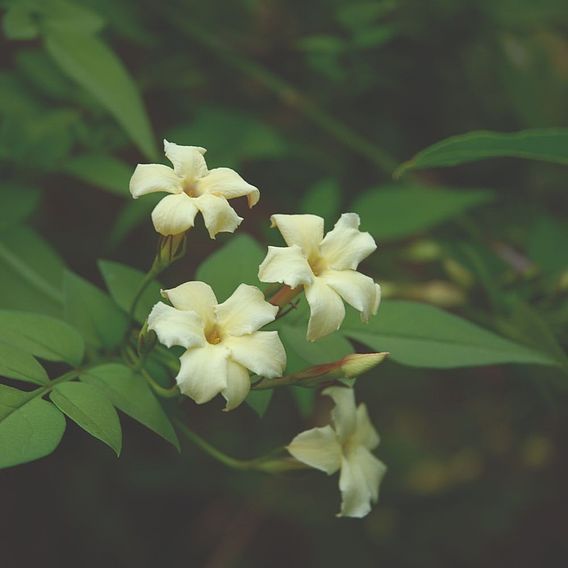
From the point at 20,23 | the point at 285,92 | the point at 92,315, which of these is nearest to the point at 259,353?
the point at 92,315

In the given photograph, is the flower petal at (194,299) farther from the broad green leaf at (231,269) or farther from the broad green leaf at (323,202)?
the broad green leaf at (323,202)

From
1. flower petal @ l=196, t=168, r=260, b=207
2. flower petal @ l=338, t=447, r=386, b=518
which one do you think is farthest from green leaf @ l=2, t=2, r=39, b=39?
flower petal @ l=338, t=447, r=386, b=518

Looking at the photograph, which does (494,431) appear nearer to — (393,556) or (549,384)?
(393,556)

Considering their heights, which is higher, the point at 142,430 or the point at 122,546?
the point at 142,430

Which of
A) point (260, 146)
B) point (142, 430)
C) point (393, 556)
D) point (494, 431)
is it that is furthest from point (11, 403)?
point (494, 431)

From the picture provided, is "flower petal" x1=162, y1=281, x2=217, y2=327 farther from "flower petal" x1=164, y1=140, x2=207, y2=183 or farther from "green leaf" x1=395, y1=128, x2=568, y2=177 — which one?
"green leaf" x1=395, y1=128, x2=568, y2=177
